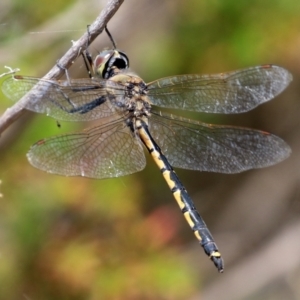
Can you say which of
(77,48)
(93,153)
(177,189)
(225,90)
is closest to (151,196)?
(177,189)

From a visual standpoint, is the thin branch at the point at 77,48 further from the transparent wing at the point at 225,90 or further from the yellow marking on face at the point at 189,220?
the yellow marking on face at the point at 189,220

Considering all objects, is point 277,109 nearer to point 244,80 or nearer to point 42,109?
point 244,80

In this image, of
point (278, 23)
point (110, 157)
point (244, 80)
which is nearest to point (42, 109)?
point (110, 157)

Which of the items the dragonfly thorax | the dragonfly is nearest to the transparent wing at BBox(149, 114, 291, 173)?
the dragonfly

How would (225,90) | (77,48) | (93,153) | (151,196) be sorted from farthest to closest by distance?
(151,196) → (225,90) → (93,153) → (77,48)

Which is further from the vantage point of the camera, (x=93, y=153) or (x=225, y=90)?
(x=225, y=90)

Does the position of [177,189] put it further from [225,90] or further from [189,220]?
[225,90]

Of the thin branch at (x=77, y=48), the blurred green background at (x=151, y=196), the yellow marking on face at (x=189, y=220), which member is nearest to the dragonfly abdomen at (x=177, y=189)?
the yellow marking on face at (x=189, y=220)
